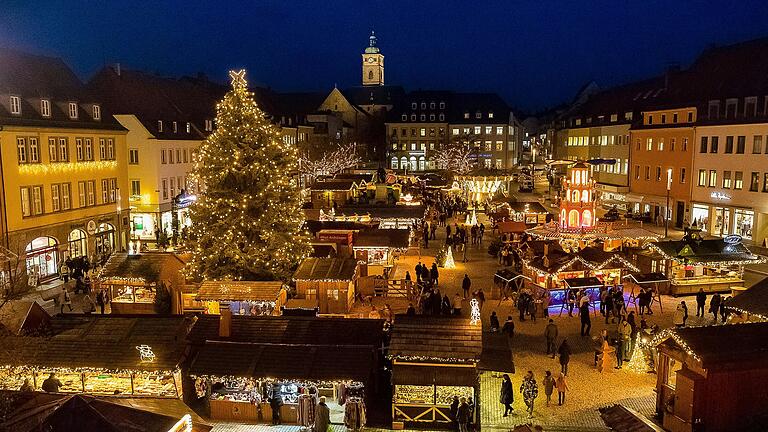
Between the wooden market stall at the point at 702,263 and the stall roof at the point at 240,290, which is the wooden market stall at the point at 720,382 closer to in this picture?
the stall roof at the point at 240,290

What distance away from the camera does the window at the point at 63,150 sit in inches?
1363

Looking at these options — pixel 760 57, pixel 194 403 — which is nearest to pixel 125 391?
pixel 194 403

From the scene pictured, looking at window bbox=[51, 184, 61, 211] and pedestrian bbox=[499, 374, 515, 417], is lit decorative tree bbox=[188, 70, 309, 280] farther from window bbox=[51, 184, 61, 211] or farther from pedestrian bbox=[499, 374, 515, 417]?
pedestrian bbox=[499, 374, 515, 417]

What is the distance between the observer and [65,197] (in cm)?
3488

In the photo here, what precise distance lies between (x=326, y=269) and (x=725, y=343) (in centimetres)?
1487

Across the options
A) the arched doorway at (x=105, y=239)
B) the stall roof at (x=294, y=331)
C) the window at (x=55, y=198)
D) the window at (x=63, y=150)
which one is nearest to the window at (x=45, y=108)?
the window at (x=63, y=150)

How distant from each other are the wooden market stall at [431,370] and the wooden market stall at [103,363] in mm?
5460

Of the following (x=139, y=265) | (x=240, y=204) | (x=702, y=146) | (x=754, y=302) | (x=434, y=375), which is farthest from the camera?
(x=702, y=146)

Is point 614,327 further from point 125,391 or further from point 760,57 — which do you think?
point 760,57

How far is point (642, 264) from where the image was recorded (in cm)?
Answer: 3069

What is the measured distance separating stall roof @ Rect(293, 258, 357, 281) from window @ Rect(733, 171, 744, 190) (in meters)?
27.8

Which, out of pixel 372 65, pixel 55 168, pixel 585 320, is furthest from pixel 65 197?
pixel 372 65

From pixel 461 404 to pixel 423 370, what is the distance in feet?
3.83

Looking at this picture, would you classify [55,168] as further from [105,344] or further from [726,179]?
Result: [726,179]
